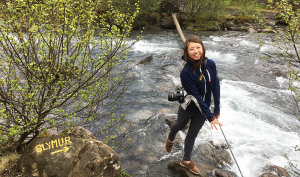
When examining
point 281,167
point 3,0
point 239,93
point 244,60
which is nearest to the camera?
point 3,0

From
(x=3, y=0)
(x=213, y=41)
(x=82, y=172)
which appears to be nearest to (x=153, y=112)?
(x=82, y=172)

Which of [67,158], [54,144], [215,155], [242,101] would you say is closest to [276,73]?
[242,101]

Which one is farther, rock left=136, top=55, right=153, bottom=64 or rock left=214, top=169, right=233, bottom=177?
rock left=136, top=55, right=153, bottom=64

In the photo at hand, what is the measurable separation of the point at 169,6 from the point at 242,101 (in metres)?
19.9

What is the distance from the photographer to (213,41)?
17.3 metres

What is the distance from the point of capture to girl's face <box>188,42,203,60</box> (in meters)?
3.11

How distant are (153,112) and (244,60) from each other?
363 inches

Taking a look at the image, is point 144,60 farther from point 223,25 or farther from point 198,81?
point 223,25

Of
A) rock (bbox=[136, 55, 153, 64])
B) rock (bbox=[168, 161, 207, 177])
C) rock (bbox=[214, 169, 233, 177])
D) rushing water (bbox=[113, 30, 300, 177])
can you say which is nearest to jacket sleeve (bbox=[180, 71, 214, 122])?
rock (bbox=[168, 161, 207, 177])

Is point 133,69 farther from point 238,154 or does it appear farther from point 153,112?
point 238,154

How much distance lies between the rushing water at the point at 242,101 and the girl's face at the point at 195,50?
2745mm

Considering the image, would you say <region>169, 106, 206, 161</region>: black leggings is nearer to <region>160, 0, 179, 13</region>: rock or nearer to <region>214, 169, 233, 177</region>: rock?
<region>214, 169, 233, 177</region>: rock

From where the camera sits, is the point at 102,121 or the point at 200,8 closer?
the point at 102,121

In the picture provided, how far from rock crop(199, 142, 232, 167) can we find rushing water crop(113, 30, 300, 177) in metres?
0.20
